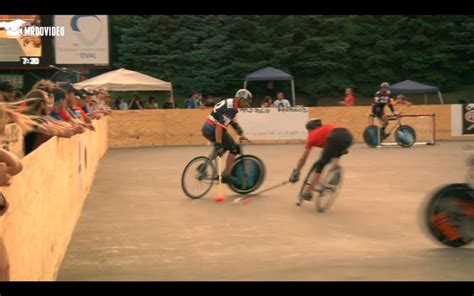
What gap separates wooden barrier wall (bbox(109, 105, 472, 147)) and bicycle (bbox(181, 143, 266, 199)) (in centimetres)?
1449

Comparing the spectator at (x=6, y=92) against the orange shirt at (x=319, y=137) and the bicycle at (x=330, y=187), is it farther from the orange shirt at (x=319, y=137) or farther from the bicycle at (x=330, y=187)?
the bicycle at (x=330, y=187)

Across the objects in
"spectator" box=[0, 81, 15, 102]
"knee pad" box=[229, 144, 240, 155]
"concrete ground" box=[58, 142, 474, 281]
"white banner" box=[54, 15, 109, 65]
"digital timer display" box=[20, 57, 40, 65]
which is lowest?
"concrete ground" box=[58, 142, 474, 281]

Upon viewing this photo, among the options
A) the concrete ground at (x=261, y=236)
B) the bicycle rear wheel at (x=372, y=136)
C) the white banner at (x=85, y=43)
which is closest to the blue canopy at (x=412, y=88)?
the bicycle rear wheel at (x=372, y=136)

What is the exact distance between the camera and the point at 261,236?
8.79m

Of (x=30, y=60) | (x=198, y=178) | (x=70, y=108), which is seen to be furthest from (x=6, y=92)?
(x=30, y=60)

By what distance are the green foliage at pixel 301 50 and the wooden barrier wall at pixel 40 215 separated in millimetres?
34128

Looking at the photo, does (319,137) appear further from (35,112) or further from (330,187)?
(35,112)

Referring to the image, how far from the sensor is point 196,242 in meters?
8.47

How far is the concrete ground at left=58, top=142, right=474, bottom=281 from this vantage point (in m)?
7.00

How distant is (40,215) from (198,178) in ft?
20.7

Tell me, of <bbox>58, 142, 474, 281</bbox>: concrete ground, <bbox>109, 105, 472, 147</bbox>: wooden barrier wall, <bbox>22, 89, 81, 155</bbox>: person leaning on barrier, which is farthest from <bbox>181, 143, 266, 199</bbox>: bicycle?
<bbox>109, 105, 472, 147</bbox>: wooden barrier wall

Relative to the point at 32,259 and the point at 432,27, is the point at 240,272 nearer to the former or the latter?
the point at 32,259

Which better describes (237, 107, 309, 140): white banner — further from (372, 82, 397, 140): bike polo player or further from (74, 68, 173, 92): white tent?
(372, 82, 397, 140): bike polo player

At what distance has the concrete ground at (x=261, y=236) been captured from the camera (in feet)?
23.0
